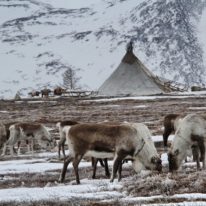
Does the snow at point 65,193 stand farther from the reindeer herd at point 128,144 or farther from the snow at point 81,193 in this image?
the reindeer herd at point 128,144

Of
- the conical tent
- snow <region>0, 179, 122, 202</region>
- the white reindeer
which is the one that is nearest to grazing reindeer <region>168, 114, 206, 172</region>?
the white reindeer

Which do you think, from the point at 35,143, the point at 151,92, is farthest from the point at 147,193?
the point at 151,92

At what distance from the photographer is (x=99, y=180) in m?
15.6

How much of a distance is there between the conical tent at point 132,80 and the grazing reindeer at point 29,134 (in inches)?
2046

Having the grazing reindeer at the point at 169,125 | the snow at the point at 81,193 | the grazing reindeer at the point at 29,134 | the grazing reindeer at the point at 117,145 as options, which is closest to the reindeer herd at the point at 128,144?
the grazing reindeer at the point at 117,145

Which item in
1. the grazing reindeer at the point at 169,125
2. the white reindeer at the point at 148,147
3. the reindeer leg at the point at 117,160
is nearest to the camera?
the reindeer leg at the point at 117,160

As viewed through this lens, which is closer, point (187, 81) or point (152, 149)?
point (152, 149)

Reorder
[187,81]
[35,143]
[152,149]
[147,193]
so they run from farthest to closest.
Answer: [187,81] → [35,143] → [152,149] → [147,193]

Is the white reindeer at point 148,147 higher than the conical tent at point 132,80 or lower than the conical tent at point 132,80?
lower

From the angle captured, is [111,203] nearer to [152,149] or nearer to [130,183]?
[130,183]

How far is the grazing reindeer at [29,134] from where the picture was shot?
Result: 26.9 metres

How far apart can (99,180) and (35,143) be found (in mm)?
15995

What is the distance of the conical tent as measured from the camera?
80.5m

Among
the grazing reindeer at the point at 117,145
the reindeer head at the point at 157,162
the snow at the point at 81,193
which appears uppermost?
the grazing reindeer at the point at 117,145
